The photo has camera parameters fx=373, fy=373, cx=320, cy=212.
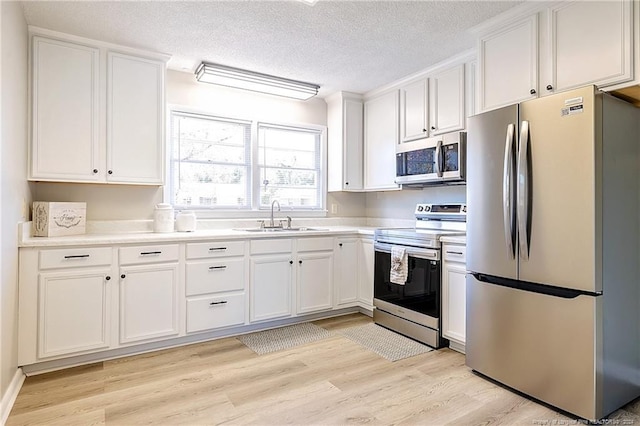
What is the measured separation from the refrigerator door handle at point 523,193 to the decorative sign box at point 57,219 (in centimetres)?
318

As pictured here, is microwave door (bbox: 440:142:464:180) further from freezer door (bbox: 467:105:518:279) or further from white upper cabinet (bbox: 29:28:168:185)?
white upper cabinet (bbox: 29:28:168:185)

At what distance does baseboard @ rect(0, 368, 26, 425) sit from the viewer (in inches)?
78.2

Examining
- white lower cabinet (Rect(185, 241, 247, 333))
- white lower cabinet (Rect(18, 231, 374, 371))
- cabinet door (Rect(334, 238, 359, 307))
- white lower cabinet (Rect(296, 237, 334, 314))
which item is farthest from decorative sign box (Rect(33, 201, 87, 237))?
cabinet door (Rect(334, 238, 359, 307))

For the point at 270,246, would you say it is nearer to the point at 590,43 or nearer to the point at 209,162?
the point at 209,162

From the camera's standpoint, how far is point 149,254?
289 cm

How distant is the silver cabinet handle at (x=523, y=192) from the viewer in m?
2.19

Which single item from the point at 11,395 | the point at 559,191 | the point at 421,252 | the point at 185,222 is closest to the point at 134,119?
the point at 185,222

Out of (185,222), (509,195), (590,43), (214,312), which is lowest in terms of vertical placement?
(214,312)

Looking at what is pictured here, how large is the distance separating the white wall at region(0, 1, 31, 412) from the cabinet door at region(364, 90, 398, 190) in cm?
315

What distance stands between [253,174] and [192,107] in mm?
900

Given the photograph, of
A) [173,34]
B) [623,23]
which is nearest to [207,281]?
[173,34]

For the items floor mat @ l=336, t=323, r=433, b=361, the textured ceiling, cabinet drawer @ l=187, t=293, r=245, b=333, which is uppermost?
the textured ceiling

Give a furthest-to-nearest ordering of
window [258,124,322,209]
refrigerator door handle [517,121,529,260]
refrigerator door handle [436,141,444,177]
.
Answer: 1. window [258,124,322,209]
2. refrigerator door handle [436,141,444,177]
3. refrigerator door handle [517,121,529,260]

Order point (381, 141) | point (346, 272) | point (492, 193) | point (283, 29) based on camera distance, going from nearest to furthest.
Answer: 1. point (492, 193)
2. point (283, 29)
3. point (346, 272)
4. point (381, 141)
